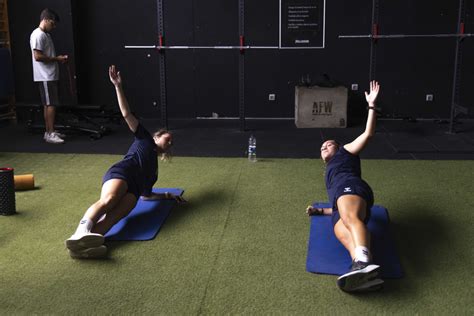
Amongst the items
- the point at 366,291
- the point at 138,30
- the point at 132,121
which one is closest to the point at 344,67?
the point at 138,30

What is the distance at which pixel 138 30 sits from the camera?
7660 millimetres

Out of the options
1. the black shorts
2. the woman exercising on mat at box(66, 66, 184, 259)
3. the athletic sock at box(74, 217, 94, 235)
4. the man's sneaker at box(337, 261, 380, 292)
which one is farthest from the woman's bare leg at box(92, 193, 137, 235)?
the black shorts

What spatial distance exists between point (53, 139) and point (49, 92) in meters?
0.54

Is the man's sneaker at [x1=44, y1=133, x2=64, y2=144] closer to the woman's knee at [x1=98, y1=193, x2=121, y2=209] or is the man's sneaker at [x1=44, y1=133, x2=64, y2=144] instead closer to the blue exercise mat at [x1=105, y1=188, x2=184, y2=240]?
the blue exercise mat at [x1=105, y1=188, x2=184, y2=240]

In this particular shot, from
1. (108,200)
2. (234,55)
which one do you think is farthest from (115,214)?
(234,55)

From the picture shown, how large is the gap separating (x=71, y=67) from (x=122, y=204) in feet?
15.5

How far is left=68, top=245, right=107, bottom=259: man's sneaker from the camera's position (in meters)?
2.95

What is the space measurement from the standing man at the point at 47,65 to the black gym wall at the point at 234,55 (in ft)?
4.37

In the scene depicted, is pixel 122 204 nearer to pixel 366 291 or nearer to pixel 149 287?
pixel 149 287

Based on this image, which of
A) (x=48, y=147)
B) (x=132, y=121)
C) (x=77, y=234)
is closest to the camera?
(x=77, y=234)

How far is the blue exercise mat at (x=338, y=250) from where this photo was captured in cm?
281

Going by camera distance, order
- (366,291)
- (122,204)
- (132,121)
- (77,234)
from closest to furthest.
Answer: (366,291) < (77,234) < (122,204) < (132,121)

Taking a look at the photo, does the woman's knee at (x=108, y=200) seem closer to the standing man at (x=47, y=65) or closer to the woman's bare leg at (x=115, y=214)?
the woman's bare leg at (x=115, y=214)

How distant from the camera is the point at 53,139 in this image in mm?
6270
